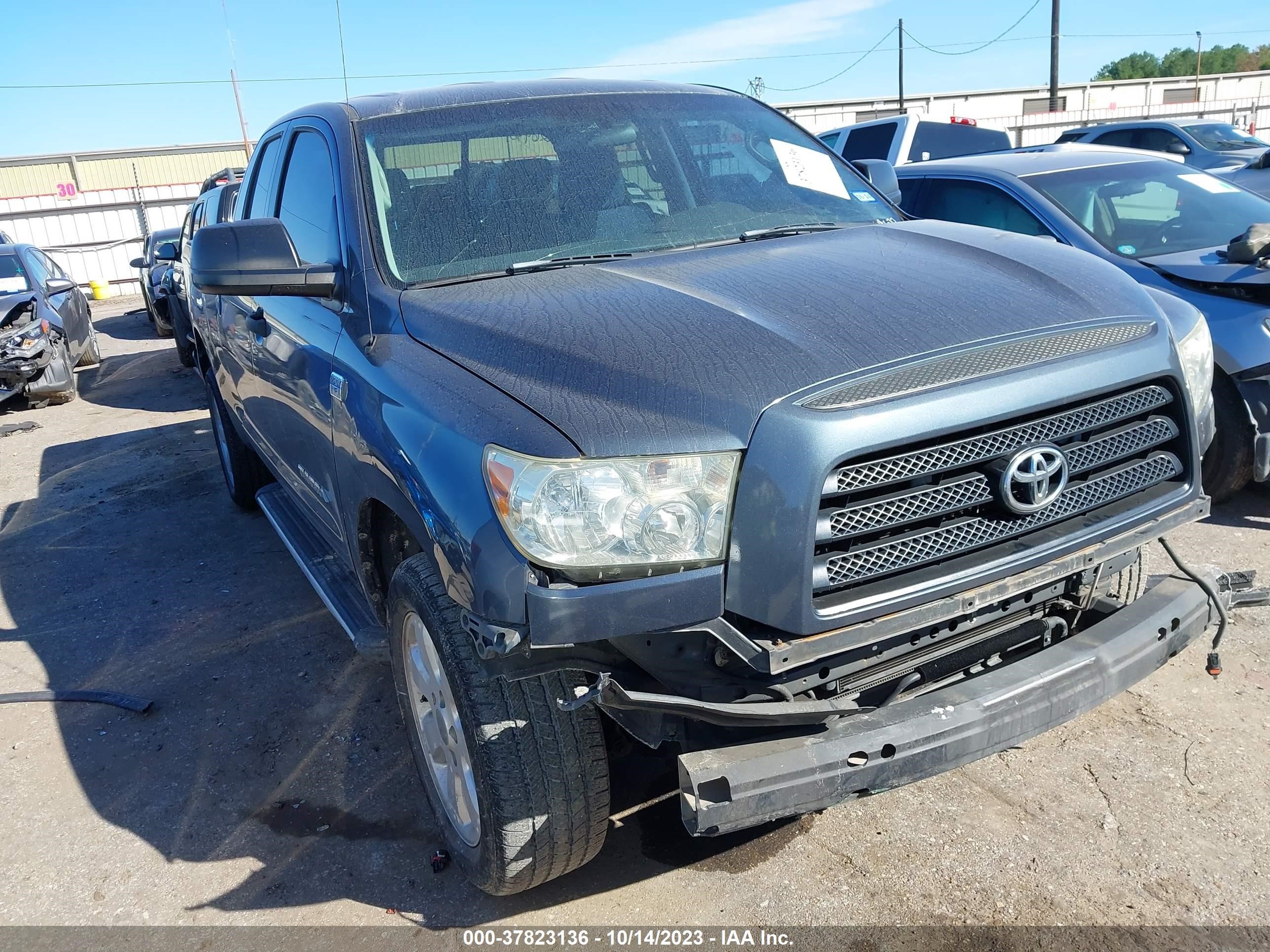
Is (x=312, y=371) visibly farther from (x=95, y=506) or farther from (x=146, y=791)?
(x=95, y=506)

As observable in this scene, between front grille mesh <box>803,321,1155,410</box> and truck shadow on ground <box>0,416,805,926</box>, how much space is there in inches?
54.7

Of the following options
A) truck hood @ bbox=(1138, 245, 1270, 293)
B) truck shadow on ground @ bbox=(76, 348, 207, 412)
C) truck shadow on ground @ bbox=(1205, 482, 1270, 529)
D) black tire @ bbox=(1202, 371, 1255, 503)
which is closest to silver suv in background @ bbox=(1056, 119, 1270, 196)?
truck hood @ bbox=(1138, 245, 1270, 293)

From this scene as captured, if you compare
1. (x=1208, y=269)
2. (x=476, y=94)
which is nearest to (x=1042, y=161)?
Result: (x=1208, y=269)

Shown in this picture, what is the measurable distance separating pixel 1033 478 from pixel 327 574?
2.49 meters

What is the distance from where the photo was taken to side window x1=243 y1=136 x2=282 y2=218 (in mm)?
4180

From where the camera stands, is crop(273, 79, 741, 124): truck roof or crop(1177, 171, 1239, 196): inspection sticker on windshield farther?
crop(1177, 171, 1239, 196): inspection sticker on windshield

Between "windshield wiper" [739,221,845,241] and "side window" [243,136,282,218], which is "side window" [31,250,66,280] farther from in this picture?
"windshield wiper" [739,221,845,241]

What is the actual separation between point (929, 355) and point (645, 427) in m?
0.65

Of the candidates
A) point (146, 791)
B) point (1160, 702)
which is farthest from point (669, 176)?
point (146, 791)

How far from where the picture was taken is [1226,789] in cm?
285

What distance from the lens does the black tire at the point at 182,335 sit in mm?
10781

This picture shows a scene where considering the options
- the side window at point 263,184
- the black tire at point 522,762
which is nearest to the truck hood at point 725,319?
the black tire at point 522,762

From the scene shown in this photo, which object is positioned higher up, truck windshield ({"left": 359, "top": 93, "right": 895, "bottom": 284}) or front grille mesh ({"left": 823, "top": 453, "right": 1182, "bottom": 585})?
truck windshield ({"left": 359, "top": 93, "right": 895, "bottom": 284})

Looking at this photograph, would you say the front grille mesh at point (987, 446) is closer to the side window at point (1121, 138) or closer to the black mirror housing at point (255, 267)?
the black mirror housing at point (255, 267)
